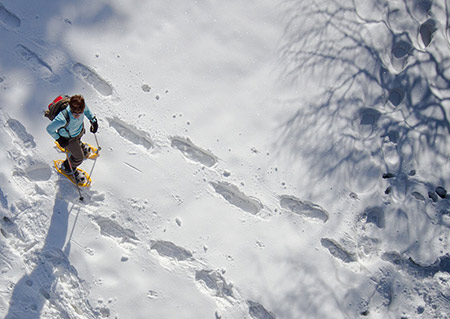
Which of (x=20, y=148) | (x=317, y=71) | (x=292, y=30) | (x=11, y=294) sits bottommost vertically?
(x=11, y=294)

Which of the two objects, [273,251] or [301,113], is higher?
[301,113]

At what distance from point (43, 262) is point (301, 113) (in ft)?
12.1

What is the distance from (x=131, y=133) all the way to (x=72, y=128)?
104 cm

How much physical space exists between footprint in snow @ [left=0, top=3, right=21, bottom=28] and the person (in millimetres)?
1927

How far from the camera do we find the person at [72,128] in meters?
3.34

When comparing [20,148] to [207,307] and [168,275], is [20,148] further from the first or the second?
[207,307]

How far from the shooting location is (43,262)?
4277mm

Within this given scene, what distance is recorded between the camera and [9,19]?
4648 mm

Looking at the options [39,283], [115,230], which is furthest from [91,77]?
[39,283]

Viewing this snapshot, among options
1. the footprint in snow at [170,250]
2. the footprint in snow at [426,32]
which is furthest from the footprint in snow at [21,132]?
the footprint in snow at [426,32]

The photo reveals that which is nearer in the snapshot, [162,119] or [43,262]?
[43,262]

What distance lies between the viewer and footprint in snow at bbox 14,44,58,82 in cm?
461

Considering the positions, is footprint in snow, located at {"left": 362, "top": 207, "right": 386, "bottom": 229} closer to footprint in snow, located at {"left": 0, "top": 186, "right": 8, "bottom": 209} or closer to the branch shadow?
the branch shadow

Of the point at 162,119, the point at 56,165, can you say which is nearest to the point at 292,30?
the point at 162,119
